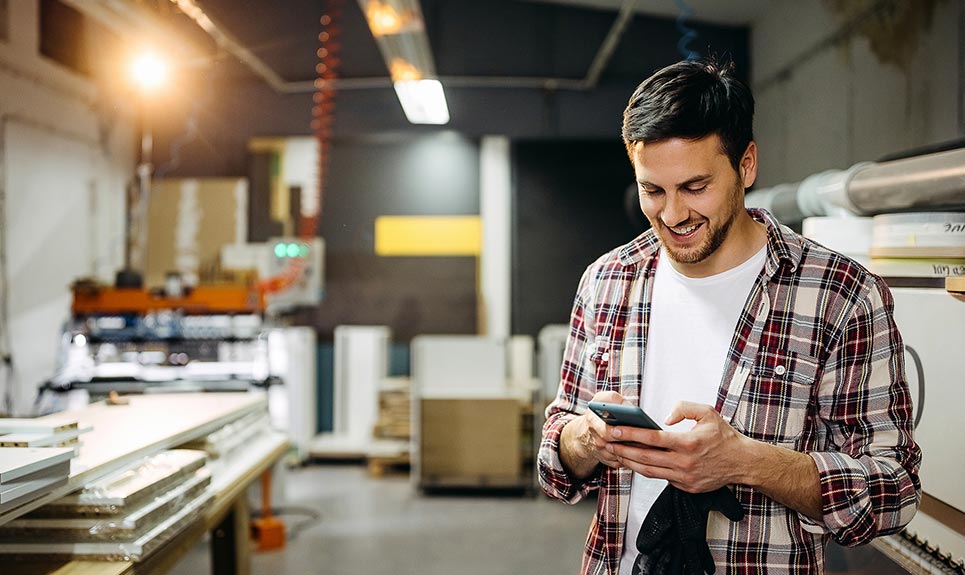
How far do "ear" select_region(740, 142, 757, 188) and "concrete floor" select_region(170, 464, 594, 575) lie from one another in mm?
3251

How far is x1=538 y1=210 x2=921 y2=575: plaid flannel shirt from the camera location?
4.22ft

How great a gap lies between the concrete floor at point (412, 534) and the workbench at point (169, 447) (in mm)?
1247

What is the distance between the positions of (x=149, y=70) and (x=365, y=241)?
2285 millimetres

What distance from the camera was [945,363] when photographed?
5.30ft

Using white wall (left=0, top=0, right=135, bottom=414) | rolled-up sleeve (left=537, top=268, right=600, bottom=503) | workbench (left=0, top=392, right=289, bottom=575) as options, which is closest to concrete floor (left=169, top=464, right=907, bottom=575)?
workbench (left=0, top=392, right=289, bottom=575)

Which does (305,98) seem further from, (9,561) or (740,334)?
(740,334)

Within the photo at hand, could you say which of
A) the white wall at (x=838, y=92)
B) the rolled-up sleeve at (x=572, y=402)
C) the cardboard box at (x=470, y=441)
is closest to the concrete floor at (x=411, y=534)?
the cardboard box at (x=470, y=441)

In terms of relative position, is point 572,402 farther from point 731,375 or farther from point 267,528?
point 267,528

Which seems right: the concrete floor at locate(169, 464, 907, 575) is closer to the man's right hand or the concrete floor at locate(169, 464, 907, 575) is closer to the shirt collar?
the man's right hand

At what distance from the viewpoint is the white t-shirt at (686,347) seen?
4.75 ft

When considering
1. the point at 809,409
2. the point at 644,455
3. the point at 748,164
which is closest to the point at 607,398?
the point at 644,455

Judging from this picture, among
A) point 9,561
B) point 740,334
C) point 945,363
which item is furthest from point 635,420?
point 9,561

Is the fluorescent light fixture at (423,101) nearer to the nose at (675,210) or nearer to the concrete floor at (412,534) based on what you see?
the concrete floor at (412,534)

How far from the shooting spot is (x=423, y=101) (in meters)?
6.09
